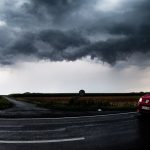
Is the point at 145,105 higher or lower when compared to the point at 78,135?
higher

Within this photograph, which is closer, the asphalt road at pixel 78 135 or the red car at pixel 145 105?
the asphalt road at pixel 78 135

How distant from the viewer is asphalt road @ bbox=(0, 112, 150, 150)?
29.1ft

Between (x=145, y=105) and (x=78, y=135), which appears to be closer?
(x=78, y=135)

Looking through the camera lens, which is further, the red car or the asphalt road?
the red car

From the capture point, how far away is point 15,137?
10281mm

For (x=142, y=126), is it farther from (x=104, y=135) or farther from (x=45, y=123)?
(x=45, y=123)

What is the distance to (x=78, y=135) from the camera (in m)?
10.4

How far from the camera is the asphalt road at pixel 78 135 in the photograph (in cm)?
887

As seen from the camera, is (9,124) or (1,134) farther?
(9,124)

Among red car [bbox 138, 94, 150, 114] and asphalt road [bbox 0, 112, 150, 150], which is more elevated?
red car [bbox 138, 94, 150, 114]

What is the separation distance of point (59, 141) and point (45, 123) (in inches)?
161

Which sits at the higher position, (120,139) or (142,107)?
(142,107)

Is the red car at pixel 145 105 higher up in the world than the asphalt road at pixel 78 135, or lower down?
higher up

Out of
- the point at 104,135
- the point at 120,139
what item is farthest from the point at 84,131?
the point at 120,139
